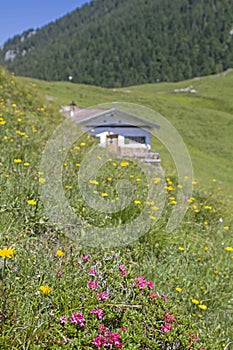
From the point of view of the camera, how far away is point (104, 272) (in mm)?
3270

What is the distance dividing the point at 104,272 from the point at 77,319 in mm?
717

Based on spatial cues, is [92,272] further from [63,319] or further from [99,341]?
[99,341]

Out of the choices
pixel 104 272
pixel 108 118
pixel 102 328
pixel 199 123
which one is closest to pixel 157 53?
pixel 199 123

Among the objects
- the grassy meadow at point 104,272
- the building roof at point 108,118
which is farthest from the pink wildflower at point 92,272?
the building roof at point 108,118

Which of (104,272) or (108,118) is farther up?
(108,118)

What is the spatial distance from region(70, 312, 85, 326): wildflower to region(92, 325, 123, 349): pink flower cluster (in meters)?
0.13

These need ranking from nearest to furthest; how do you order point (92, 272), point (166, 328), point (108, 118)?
point (166, 328) → point (92, 272) → point (108, 118)

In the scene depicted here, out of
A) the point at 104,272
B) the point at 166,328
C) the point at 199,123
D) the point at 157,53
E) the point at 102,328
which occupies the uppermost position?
the point at 157,53

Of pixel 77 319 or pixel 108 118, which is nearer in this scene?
pixel 77 319

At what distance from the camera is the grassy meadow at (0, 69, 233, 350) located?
8.59ft

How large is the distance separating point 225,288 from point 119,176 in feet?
9.97

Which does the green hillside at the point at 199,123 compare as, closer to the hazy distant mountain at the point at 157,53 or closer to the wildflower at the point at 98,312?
the wildflower at the point at 98,312

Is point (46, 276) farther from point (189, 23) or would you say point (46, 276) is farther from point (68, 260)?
point (189, 23)

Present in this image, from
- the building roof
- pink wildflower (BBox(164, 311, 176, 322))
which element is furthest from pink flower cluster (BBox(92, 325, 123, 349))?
the building roof
